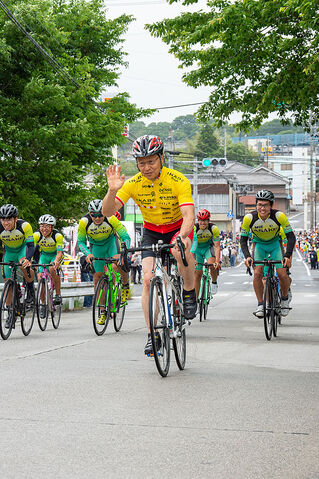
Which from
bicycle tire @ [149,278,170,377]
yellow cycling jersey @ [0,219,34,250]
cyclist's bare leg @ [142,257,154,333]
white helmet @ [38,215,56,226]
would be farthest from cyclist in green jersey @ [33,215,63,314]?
bicycle tire @ [149,278,170,377]

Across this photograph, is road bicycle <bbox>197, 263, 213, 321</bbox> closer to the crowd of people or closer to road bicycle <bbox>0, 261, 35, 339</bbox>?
the crowd of people

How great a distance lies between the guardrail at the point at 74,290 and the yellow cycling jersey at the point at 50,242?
4.27m

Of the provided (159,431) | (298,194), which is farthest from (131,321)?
(298,194)

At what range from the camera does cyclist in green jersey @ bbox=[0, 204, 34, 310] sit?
40.3 ft

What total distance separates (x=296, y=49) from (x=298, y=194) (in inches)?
5565

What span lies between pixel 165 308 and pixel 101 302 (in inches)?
186

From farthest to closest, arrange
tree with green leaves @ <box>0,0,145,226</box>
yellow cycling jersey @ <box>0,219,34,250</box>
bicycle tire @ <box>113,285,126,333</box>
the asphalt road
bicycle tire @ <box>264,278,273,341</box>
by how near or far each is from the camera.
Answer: tree with green leaves @ <box>0,0,145,226</box>, bicycle tire @ <box>113,285,126,333</box>, yellow cycling jersey @ <box>0,219,34,250</box>, bicycle tire @ <box>264,278,273,341</box>, the asphalt road

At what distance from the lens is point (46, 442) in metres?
4.95

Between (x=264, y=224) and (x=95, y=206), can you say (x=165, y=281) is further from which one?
(x=95, y=206)

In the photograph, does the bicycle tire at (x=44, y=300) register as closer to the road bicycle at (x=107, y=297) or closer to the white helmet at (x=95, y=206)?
the road bicycle at (x=107, y=297)

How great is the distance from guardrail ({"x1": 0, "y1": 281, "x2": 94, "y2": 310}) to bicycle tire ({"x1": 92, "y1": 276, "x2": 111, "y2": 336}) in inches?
251

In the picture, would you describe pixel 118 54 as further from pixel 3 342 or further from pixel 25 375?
pixel 25 375

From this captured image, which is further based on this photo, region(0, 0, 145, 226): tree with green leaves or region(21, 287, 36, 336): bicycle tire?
region(0, 0, 145, 226): tree with green leaves

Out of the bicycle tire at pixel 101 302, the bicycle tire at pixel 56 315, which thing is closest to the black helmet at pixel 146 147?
the bicycle tire at pixel 101 302
